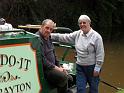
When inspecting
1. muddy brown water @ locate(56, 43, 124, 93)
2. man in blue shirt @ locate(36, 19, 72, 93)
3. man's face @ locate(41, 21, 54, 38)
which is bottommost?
muddy brown water @ locate(56, 43, 124, 93)

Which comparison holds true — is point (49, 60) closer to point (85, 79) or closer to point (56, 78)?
point (56, 78)

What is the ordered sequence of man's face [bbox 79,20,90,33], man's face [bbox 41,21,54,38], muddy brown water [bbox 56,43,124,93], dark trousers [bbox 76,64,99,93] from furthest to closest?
muddy brown water [bbox 56,43,124,93]
dark trousers [bbox 76,64,99,93]
man's face [bbox 79,20,90,33]
man's face [bbox 41,21,54,38]

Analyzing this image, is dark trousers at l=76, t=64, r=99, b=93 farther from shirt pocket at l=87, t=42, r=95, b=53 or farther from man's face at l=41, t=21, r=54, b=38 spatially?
man's face at l=41, t=21, r=54, b=38

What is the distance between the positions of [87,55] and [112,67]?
265 inches

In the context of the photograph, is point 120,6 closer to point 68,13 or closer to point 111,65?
point 68,13

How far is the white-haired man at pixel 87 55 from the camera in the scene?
19.9 feet

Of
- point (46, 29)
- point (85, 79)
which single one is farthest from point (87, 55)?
point (46, 29)

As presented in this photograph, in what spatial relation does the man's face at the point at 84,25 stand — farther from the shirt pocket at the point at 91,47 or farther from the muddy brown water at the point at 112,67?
the muddy brown water at the point at 112,67

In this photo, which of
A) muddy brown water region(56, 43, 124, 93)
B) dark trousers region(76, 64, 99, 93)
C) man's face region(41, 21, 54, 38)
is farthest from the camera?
muddy brown water region(56, 43, 124, 93)

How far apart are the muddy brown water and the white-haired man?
10.4 ft

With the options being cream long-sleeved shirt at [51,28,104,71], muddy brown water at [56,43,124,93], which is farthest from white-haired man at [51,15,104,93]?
muddy brown water at [56,43,124,93]

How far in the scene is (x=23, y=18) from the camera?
22.2 m

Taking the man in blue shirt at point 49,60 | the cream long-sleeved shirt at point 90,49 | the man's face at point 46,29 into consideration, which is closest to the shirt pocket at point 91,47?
the cream long-sleeved shirt at point 90,49

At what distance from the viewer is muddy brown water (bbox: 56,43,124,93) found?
10.3 m
